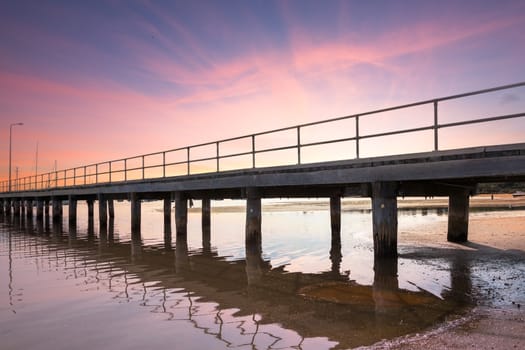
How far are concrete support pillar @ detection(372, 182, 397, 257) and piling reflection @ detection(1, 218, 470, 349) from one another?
0.38 m

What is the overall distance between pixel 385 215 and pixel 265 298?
16.4ft

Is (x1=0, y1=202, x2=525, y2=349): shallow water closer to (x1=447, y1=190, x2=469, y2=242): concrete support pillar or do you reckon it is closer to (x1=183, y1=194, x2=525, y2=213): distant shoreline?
(x1=447, y1=190, x2=469, y2=242): concrete support pillar

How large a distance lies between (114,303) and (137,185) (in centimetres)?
1734

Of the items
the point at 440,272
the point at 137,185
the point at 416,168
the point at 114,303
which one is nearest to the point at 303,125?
the point at 416,168

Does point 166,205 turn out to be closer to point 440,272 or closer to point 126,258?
point 126,258

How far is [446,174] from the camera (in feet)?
36.2

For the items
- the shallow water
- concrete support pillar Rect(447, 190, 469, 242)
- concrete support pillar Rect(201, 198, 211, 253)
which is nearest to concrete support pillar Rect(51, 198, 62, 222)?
concrete support pillar Rect(201, 198, 211, 253)

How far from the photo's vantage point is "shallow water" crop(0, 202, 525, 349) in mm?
6914

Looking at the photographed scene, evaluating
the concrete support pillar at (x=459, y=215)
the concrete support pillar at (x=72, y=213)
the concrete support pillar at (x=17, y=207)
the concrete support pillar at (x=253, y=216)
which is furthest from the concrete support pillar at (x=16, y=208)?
the concrete support pillar at (x=459, y=215)

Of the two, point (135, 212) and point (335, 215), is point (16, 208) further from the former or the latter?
point (335, 215)

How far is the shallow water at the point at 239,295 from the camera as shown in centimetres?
691

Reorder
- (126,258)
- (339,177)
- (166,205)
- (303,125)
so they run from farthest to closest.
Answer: (166,205), (126,258), (303,125), (339,177)

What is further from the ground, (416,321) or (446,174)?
(446,174)

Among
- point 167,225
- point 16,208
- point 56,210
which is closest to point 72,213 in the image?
point 56,210
